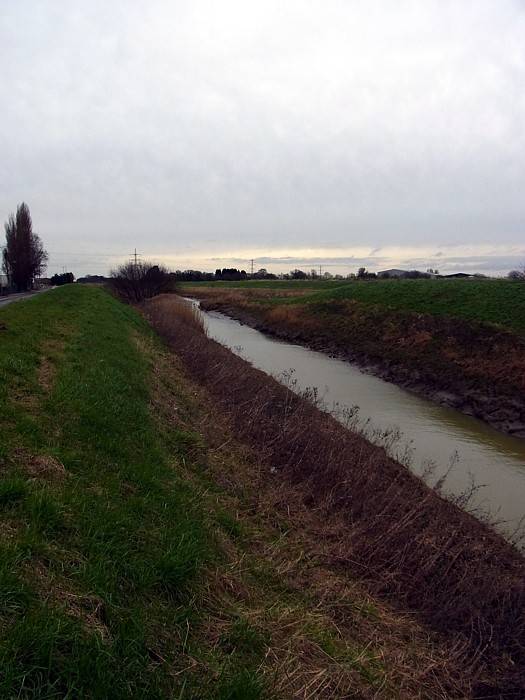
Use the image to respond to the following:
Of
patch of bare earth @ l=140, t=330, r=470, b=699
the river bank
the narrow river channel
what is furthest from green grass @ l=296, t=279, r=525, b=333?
patch of bare earth @ l=140, t=330, r=470, b=699

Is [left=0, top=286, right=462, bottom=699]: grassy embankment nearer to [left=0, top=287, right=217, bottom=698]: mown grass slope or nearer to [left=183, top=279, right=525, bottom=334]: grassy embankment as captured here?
[left=0, top=287, right=217, bottom=698]: mown grass slope

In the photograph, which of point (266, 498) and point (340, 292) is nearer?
point (266, 498)

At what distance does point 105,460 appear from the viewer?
5.34 m

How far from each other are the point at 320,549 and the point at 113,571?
2679 millimetres

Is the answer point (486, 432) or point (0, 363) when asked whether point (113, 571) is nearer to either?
point (0, 363)

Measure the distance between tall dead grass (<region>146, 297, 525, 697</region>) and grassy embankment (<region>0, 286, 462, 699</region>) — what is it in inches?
16.7

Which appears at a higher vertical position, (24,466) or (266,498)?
(24,466)

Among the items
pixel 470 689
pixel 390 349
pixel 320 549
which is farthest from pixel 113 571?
pixel 390 349

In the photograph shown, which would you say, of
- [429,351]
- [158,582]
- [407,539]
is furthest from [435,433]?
[158,582]

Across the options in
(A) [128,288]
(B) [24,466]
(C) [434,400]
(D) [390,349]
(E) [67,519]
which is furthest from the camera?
(A) [128,288]

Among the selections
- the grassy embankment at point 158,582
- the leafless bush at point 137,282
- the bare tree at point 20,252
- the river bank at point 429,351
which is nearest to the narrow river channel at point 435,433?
the river bank at point 429,351

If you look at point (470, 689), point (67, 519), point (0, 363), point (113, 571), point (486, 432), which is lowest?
point (486, 432)

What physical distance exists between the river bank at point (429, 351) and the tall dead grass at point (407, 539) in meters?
8.62

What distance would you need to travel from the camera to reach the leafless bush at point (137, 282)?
44844mm
